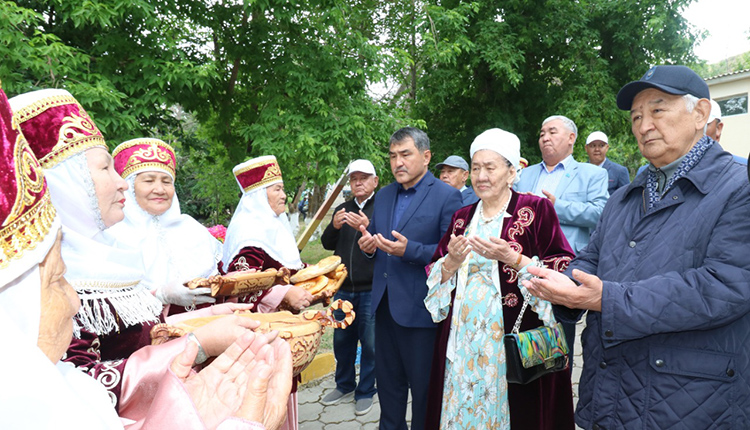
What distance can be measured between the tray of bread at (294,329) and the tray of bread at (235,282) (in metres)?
0.37

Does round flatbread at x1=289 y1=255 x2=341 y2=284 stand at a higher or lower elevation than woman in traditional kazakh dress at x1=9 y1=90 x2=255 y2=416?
lower

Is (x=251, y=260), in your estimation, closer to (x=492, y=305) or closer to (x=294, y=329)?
(x=294, y=329)

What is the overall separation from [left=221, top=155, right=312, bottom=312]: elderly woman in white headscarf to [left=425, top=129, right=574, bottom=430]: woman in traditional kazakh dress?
1.00 meters

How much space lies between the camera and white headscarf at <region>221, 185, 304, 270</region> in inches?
130

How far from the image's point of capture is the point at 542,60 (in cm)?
1350

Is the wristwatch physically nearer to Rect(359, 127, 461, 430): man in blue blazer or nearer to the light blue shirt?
Rect(359, 127, 461, 430): man in blue blazer

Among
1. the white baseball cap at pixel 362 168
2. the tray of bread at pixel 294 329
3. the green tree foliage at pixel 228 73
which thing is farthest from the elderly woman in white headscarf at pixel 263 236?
the green tree foliage at pixel 228 73

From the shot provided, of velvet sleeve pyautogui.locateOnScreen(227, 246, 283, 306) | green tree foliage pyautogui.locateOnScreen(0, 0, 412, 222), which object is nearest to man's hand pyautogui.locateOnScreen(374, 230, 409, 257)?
velvet sleeve pyautogui.locateOnScreen(227, 246, 283, 306)

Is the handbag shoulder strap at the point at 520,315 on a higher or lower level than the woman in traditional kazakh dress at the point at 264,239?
lower

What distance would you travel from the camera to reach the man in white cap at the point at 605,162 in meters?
5.67

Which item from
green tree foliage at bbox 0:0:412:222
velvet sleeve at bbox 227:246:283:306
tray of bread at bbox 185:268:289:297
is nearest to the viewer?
tray of bread at bbox 185:268:289:297

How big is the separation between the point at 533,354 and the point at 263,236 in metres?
2.06

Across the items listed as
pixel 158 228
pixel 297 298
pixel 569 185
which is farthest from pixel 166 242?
pixel 569 185

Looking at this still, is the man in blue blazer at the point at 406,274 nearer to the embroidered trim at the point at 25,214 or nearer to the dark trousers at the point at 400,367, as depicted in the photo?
the dark trousers at the point at 400,367
